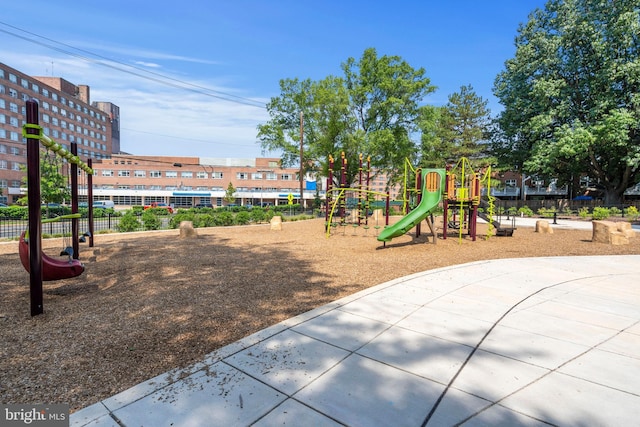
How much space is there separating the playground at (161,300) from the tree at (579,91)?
2288 centimetres

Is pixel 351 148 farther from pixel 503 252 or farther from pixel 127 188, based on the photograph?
pixel 127 188

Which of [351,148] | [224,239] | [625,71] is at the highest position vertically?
A: [625,71]

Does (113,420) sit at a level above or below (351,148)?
below

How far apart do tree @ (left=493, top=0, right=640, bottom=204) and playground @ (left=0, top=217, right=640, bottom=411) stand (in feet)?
75.1

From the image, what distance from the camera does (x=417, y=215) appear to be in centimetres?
1147

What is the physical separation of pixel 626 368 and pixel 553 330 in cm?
95

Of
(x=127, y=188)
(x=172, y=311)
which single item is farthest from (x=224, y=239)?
(x=127, y=188)

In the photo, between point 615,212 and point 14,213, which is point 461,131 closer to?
point 615,212

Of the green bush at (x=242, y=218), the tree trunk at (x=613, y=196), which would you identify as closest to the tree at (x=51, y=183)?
the green bush at (x=242, y=218)

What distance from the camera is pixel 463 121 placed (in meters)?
47.9

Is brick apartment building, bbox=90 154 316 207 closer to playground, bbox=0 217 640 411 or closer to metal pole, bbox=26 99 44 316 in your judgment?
playground, bbox=0 217 640 411

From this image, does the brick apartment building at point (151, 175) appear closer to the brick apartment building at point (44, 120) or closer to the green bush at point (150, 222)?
the brick apartment building at point (44, 120)

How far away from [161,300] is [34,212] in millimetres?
2128

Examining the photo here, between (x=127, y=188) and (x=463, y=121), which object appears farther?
(x=127, y=188)
